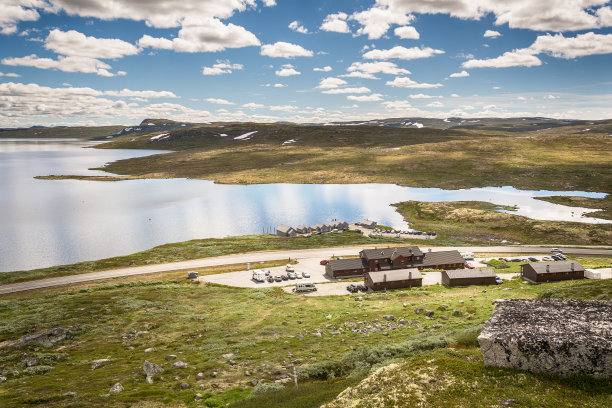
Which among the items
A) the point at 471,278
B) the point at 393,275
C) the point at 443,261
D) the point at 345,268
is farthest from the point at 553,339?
the point at 443,261

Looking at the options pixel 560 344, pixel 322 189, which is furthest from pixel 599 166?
pixel 560 344

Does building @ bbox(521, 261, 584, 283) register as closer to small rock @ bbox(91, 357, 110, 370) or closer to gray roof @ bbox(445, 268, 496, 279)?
gray roof @ bbox(445, 268, 496, 279)

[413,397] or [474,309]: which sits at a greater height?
[413,397]

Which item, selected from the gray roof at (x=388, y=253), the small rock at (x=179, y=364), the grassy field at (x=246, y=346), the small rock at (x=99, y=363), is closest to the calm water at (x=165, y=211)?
the grassy field at (x=246, y=346)

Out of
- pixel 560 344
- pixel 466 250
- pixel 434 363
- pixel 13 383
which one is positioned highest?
pixel 560 344

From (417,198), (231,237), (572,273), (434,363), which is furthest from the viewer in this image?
(417,198)

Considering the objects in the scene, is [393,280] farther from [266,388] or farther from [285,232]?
[285,232]

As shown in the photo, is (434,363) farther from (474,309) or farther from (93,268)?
(93,268)

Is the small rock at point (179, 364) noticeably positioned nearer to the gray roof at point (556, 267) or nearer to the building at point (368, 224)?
the gray roof at point (556, 267)
